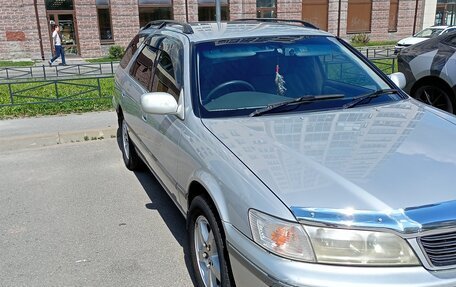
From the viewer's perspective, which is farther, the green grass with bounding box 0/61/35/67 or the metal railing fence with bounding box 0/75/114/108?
the green grass with bounding box 0/61/35/67

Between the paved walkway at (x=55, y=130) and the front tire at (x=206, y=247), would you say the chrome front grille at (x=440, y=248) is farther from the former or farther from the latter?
the paved walkway at (x=55, y=130)

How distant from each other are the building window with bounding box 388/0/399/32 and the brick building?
1.73 m

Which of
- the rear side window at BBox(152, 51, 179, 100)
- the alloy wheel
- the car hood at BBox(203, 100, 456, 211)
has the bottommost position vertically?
the alloy wheel

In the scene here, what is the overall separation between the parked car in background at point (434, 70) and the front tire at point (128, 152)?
13.4 ft

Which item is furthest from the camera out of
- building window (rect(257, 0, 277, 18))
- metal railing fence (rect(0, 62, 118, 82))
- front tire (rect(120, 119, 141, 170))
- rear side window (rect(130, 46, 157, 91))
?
building window (rect(257, 0, 277, 18))

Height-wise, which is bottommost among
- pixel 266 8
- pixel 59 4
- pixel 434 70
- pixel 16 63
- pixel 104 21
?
pixel 16 63

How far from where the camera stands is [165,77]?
3.66 m

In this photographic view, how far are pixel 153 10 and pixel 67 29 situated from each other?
4630 mm

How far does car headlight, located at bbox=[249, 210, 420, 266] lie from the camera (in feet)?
6.04

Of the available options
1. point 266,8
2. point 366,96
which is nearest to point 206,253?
point 366,96

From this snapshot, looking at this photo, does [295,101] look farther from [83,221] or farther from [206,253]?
[83,221]

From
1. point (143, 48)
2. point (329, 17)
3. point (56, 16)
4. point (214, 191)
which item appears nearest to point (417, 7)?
point (329, 17)

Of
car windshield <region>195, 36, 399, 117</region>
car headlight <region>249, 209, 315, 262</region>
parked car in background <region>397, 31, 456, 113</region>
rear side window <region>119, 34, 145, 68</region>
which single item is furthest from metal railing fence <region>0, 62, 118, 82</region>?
car headlight <region>249, 209, 315, 262</region>

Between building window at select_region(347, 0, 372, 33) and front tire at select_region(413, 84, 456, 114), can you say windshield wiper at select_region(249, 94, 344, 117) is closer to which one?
front tire at select_region(413, 84, 456, 114)
